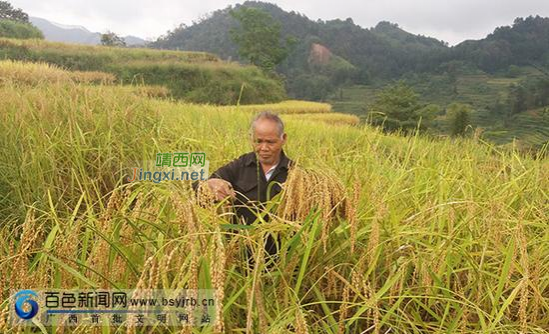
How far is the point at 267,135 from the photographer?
208 centimetres

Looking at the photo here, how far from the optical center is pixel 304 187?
1204 mm

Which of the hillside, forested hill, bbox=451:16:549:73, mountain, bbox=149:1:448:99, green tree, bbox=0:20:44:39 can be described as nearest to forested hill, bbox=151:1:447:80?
mountain, bbox=149:1:448:99

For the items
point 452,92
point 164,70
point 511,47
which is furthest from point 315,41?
point 164,70

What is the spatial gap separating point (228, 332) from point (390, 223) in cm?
84

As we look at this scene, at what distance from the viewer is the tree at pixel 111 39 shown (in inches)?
1677

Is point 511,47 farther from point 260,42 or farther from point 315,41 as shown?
point 260,42

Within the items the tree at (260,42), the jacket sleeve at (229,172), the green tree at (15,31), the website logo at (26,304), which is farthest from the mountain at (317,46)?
the website logo at (26,304)

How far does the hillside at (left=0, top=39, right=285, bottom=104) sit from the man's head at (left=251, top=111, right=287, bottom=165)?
59.1ft

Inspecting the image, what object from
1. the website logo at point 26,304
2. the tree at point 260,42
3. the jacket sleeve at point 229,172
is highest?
the tree at point 260,42

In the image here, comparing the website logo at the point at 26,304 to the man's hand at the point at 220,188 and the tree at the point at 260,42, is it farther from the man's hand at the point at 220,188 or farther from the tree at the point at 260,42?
the tree at the point at 260,42

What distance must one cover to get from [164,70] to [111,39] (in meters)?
26.8

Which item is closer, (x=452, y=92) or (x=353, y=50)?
(x=452, y=92)

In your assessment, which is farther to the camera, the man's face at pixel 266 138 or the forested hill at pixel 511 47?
the forested hill at pixel 511 47

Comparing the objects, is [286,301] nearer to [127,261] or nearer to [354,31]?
[127,261]
